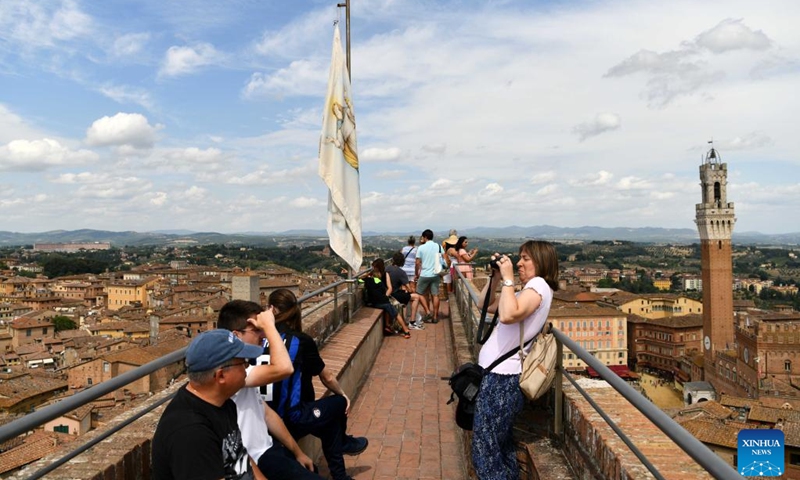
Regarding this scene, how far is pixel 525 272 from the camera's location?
9.98ft

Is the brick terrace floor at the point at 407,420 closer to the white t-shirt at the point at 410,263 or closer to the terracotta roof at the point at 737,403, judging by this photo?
the white t-shirt at the point at 410,263

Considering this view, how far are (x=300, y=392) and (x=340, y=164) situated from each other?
3.46 metres

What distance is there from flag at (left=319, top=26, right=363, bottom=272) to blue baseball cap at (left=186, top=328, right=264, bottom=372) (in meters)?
4.30

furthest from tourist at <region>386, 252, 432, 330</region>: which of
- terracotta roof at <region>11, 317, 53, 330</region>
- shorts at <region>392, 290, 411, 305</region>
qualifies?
terracotta roof at <region>11, 317, 53, 330</region>

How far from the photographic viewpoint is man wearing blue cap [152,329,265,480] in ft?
5.98

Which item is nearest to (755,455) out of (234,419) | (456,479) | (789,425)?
(789,425)

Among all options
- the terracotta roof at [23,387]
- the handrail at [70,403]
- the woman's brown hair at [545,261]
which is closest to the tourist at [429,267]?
the woman's brown hair at [545,261]

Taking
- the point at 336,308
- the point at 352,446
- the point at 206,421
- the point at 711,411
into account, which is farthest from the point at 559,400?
the point at 711,411

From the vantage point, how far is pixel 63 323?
68.5 meters

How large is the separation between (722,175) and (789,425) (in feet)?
161

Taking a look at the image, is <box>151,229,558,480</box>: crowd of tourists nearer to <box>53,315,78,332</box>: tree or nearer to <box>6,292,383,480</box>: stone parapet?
<box>6,292,383,480</box>: stone parapet

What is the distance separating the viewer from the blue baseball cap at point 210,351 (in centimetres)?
199

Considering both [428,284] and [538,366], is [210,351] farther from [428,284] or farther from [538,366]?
[428,284]

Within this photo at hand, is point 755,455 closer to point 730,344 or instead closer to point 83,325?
point 730,344
